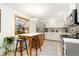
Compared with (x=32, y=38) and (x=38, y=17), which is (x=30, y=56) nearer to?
(x=32, y=38)

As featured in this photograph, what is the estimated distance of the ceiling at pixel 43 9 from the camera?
7.45 ft

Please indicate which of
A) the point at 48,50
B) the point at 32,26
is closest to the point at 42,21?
the point at 32,26

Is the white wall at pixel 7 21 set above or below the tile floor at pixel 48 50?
above

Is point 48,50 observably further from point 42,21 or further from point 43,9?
point 43,9

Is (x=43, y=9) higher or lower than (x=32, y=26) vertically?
higher

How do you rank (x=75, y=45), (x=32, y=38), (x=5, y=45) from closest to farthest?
(x=75, y=45) < (x=5, y=45) < (x=32, y=38)

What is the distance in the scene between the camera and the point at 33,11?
2334 millimetres

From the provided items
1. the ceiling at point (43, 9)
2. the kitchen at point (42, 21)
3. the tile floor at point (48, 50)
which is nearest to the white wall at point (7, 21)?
the kitchen at point (42, 21)

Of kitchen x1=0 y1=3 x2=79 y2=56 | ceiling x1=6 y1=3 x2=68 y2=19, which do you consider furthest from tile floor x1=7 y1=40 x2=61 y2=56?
ceiling x1=6 y1=3 x2=68 y2=19

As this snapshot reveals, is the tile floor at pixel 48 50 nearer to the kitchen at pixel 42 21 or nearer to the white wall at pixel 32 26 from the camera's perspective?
the kitchen at pixel 42 21

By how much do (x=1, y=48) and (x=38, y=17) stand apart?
988 mm

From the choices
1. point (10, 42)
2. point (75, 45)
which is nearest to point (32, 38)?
point (10, 42)

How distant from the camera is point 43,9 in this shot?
2.31 meters

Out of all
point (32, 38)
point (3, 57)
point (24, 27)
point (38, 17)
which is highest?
point (38, 17)
